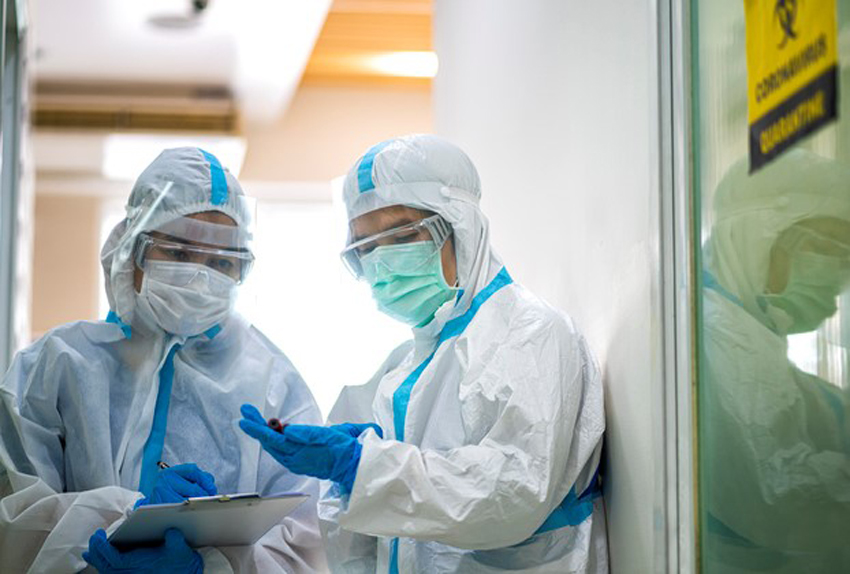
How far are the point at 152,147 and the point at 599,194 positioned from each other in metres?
5.22

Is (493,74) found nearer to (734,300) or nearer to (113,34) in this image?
(734,300)

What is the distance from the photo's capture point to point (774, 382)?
Answer: 1524 mm

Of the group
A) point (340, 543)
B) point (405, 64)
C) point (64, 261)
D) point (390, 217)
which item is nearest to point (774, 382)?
point (390, 217)

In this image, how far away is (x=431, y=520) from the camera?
1792 mm

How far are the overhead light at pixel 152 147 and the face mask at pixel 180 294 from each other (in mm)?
4596

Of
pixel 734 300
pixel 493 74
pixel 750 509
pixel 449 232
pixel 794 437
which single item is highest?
pixel 493 74

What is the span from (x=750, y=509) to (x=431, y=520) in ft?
1.63

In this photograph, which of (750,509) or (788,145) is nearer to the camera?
(788,145)

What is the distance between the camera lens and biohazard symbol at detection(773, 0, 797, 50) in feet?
4.56

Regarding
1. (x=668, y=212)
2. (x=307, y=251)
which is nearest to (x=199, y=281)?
(x=668, y=212)

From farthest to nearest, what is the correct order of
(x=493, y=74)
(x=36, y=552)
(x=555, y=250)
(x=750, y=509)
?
1. (x=493, y=74)
2. (x=555, y=250)
3. (x=36, y=552)
4. (x=750, y=509)

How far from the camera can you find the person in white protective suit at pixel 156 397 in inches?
82.1

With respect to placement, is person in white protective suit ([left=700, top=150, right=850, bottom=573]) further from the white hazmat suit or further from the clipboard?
the clipboard

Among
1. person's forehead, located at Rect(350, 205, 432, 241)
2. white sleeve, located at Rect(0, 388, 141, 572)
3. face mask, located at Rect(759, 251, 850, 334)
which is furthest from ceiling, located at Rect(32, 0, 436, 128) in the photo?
face mask, located at Rect(759, 251, 850, 334)
